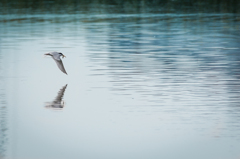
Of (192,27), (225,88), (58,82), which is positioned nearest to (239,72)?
(225,88)

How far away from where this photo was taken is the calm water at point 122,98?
11.9 metres

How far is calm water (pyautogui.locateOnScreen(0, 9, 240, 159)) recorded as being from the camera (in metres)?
11.9

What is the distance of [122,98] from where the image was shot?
15906 mm

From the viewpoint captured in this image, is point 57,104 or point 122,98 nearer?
point 57,104

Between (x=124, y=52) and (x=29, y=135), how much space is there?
13.1 meters

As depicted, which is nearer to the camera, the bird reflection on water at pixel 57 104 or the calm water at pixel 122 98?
the calm water at pixel 122 98

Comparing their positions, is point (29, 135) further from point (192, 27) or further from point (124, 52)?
point (192, 27)

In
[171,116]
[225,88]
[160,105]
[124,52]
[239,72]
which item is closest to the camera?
[171,116]

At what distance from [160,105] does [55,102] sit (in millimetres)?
2244

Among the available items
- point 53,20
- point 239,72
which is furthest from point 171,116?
point 53,20

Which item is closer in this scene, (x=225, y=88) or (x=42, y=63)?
(x=225, y=88)

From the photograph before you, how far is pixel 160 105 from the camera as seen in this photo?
1506cm

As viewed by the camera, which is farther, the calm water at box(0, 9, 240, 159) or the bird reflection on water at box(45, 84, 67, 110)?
the bird reflection on water at box(45, 84, 67, 110)

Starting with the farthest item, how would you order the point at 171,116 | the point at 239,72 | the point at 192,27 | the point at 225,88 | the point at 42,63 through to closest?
the point at 192,27
the point at 42,63
the point at 239,72
the point at 225,88
the point at 171,116
